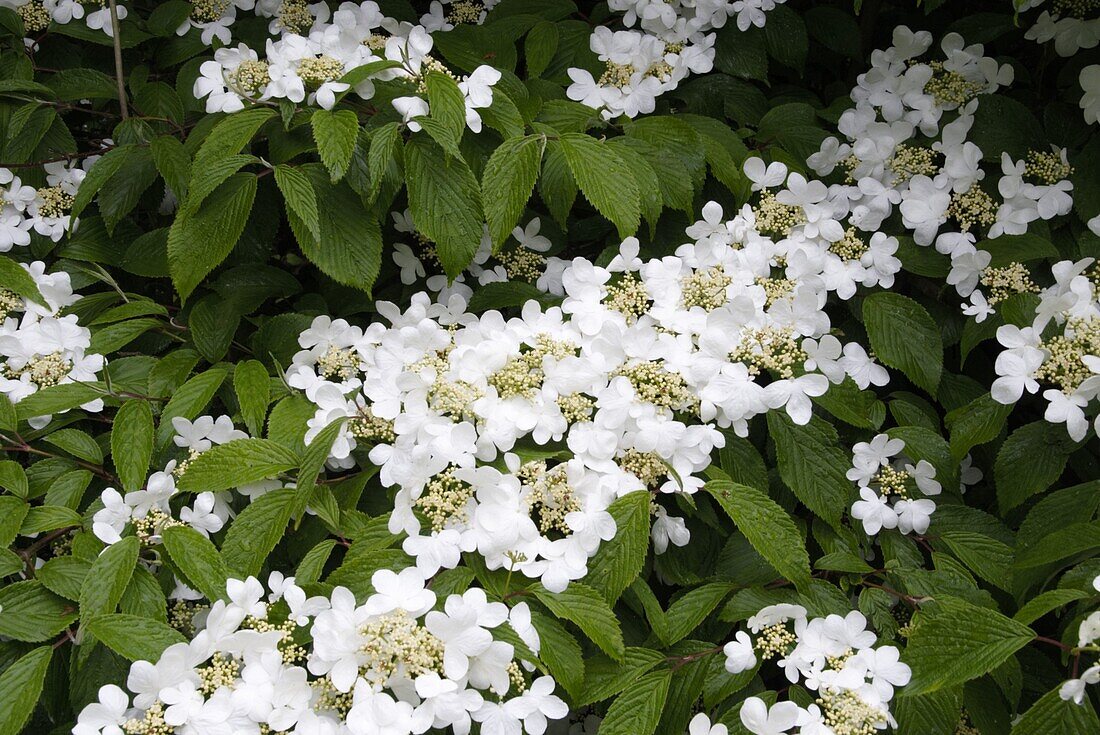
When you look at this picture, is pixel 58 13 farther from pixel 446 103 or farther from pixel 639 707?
pixel 639 707

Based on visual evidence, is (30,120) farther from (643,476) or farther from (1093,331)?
(1093,331)

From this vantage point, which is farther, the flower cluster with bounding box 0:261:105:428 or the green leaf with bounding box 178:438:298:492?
the flower cluster with bounding box 0:261:105:428

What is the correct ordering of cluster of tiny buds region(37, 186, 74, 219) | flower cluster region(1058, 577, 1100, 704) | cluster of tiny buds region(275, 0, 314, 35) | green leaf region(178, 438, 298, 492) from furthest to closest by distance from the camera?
cluster of tiny buds region(275, 0, 314, 35)
cluster of tiny buds region(37, 186, 74, 219)
green leaf region(178, 438, 298, 492)
flower cluster region(1058, 577, 1100, 704)

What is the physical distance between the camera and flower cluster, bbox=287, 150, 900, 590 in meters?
1.48

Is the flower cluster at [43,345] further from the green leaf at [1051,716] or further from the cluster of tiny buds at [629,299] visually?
the green leaf at [1051,716]

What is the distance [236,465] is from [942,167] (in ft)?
5.45

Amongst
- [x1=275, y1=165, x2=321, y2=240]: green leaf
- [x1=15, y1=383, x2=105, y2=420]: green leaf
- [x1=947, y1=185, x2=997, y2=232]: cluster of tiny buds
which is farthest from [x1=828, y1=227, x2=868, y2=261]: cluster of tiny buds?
[x1=15, y1=383, x2=105, y2=420]: green leaf

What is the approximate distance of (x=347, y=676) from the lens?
1273mm

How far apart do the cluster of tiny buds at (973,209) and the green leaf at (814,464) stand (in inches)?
25.1

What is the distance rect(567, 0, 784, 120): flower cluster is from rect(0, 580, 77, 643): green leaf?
1.50m

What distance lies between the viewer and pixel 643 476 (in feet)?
5.19

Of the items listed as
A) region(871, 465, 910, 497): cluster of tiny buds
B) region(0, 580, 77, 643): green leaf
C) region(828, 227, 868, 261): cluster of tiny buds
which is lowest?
region(0, 580, 77, 643): green leaf

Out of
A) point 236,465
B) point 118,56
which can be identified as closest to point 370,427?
Result: point 236,465

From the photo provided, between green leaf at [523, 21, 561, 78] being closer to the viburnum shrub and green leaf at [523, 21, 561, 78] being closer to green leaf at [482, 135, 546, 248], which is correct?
the viburnum shrub
